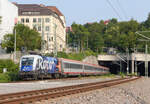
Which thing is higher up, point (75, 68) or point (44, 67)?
point (44, 67)

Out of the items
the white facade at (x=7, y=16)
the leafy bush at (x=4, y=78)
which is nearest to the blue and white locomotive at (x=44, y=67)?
the leafy bush at (x=4, y=78)

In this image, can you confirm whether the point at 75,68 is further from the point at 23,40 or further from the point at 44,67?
the point at 23,40

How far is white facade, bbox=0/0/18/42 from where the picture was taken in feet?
240

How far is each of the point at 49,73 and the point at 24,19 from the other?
218 ft

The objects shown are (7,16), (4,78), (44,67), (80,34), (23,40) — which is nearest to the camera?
(4,78)

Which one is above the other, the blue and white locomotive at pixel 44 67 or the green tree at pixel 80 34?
the green tree at pixel 80 34

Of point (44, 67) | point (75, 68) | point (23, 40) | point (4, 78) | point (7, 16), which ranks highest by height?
point (7, 16)

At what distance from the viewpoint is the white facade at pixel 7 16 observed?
240 feet

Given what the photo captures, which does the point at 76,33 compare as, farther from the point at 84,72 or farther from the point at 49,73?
the point at 49,73

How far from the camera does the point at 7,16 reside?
7738cm

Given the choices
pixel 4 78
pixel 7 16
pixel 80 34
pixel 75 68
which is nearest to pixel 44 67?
pixel 4 78

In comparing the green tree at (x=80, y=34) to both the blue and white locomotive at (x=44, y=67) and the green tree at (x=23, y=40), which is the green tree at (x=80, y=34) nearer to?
the green tree at (x=23, y=40)

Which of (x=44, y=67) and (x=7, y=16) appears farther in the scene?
(x=7, y=16)

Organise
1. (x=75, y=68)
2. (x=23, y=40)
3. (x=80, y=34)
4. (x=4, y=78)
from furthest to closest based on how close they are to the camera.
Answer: (x=80, y=34)
(x=23, y=40)
(x=75, y=68)
(x=4, y=78)
